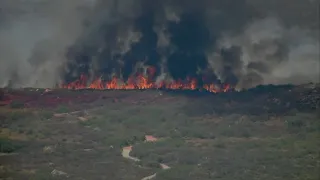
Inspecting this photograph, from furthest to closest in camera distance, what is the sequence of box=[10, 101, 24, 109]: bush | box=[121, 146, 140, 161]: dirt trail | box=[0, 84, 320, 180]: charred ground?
box=[10, 101, 24, 109]: bush < box=[121, 146, 140, 161]: dirt trail < box=[0, 84, 320, 180]: charred ground

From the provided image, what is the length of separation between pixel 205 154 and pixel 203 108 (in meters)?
19.4

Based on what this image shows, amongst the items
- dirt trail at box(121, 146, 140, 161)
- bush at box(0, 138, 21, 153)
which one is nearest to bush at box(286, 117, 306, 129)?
dirt trail at box(121, 146, 140, 161)

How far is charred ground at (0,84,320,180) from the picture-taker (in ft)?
141

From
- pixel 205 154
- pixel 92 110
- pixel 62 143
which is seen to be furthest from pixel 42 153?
pixel 92 110

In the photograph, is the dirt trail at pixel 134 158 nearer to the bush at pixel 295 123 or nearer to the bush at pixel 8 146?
the bush at pixel 8 146

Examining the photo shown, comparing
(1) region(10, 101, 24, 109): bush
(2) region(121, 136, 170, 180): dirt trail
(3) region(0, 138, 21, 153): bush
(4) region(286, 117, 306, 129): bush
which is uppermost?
(1) region(10, 101, 24, 109): bush

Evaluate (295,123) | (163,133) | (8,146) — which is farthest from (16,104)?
(295,123)

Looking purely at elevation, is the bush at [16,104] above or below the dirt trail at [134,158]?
above

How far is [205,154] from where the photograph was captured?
164 ft

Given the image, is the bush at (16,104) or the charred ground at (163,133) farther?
the bush at (16,104)

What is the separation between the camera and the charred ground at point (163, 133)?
4306cm

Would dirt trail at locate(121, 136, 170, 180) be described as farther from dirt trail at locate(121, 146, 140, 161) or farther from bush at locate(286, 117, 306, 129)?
bush at locate(286, 117, 306, 129)

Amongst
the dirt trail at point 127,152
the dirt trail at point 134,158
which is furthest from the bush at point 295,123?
the dirt trail at point 127,152

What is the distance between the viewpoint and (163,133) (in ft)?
191
